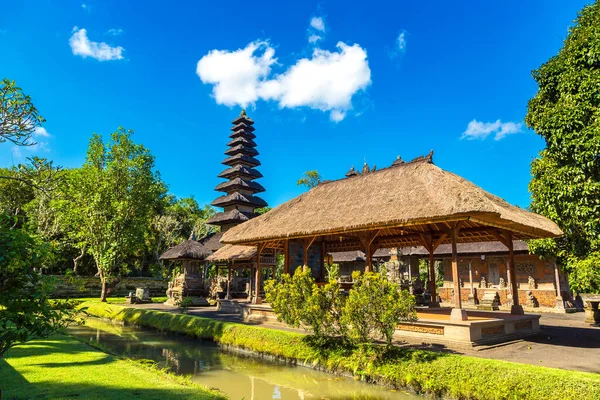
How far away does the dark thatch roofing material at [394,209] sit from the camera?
1001cm

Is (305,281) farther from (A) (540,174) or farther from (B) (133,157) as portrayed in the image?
(B) (133,157)

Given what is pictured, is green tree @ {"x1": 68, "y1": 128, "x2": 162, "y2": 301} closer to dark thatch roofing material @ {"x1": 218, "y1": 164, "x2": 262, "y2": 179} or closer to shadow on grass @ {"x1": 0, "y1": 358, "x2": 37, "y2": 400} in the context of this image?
dark thatch roofing material @ {"x1": 218, "y1": 164, "x2": 262, "y2": 179}

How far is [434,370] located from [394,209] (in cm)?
496

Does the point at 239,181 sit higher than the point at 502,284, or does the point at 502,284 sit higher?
the point at 239,181

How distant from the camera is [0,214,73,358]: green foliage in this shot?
3.74m

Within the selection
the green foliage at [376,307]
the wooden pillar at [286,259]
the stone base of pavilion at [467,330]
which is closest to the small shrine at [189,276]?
the wooden pillar at [286,259]

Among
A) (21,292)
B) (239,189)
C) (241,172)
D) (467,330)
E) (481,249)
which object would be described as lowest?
(467,330)

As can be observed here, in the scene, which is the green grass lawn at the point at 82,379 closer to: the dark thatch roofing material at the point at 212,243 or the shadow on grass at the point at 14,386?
the shadow on grass at the point at 14,386

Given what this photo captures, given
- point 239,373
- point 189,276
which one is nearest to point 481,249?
point 239,373

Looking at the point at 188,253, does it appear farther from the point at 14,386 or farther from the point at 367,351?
the point at 14,386

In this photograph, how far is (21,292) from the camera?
403 cm

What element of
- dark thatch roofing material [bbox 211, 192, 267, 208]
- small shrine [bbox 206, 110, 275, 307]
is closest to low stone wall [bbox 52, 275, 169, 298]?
small shrine [bbox 206, 110, 275, 307]

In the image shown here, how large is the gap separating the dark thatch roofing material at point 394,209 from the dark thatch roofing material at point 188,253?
10.2 metres

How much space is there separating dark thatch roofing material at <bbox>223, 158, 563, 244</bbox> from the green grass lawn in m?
6.71
